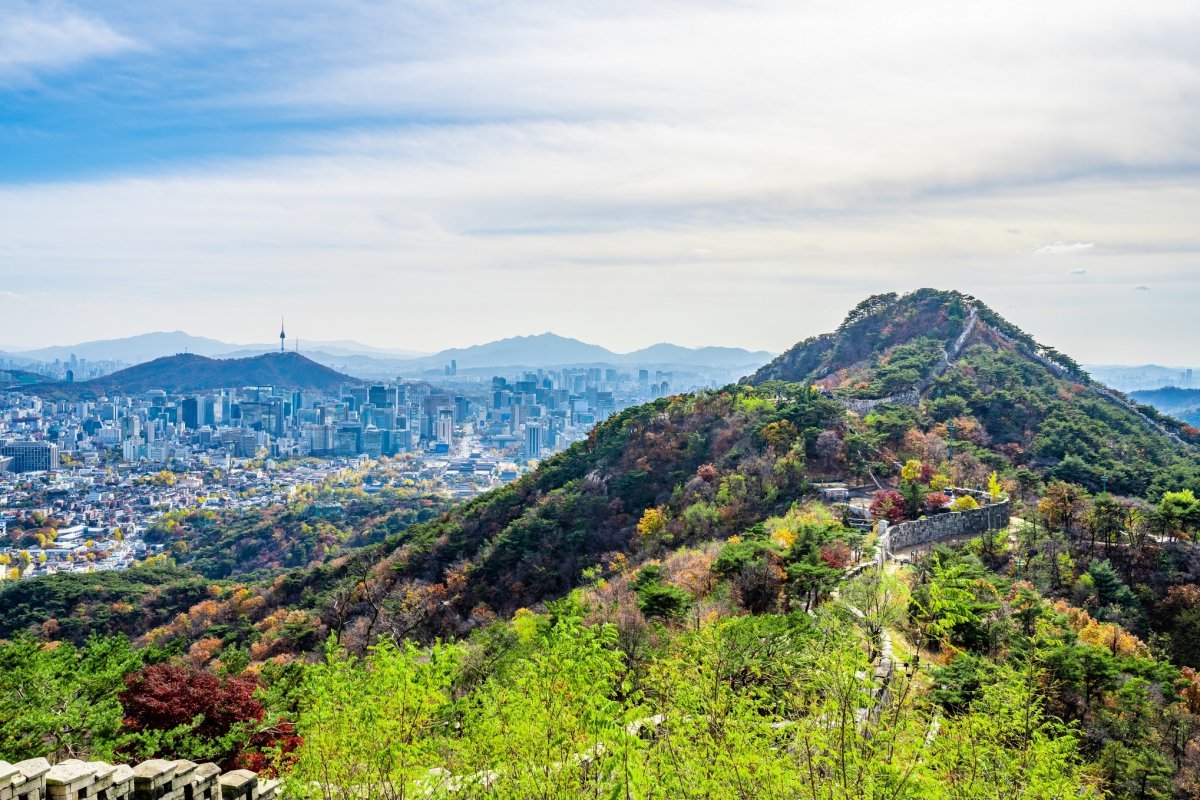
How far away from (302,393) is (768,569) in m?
176

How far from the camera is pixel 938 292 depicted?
4975 cm

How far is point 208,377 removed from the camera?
183 metres

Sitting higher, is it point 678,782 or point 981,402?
point 981,402

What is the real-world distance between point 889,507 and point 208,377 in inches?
7554

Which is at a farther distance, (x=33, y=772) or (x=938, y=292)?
(x=938, y=292)

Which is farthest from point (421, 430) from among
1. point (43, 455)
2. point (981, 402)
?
point (981, 402)

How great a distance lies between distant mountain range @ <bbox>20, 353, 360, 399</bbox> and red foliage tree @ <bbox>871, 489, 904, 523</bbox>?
180m

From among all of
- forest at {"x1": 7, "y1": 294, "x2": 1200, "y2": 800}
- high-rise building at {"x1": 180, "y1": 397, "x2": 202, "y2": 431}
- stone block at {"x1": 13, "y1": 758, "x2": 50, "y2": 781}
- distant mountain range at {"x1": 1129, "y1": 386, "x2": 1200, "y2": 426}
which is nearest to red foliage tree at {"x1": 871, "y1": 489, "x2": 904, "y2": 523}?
forest at {"x1": 7, "y1": 294, "x2": 1200, "y2": 800}

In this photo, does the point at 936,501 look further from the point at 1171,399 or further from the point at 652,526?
the point at 1171,399

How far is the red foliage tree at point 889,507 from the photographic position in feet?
61.0

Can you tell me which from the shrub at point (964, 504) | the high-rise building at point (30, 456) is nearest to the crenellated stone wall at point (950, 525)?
the shrub at point (964, 504)

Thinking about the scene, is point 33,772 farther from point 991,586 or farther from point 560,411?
point 560,411

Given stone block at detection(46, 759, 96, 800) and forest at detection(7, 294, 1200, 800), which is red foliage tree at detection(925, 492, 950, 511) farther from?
stone block at detection(46, 759, 96, 800)

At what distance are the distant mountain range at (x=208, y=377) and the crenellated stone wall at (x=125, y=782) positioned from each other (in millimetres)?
185211
